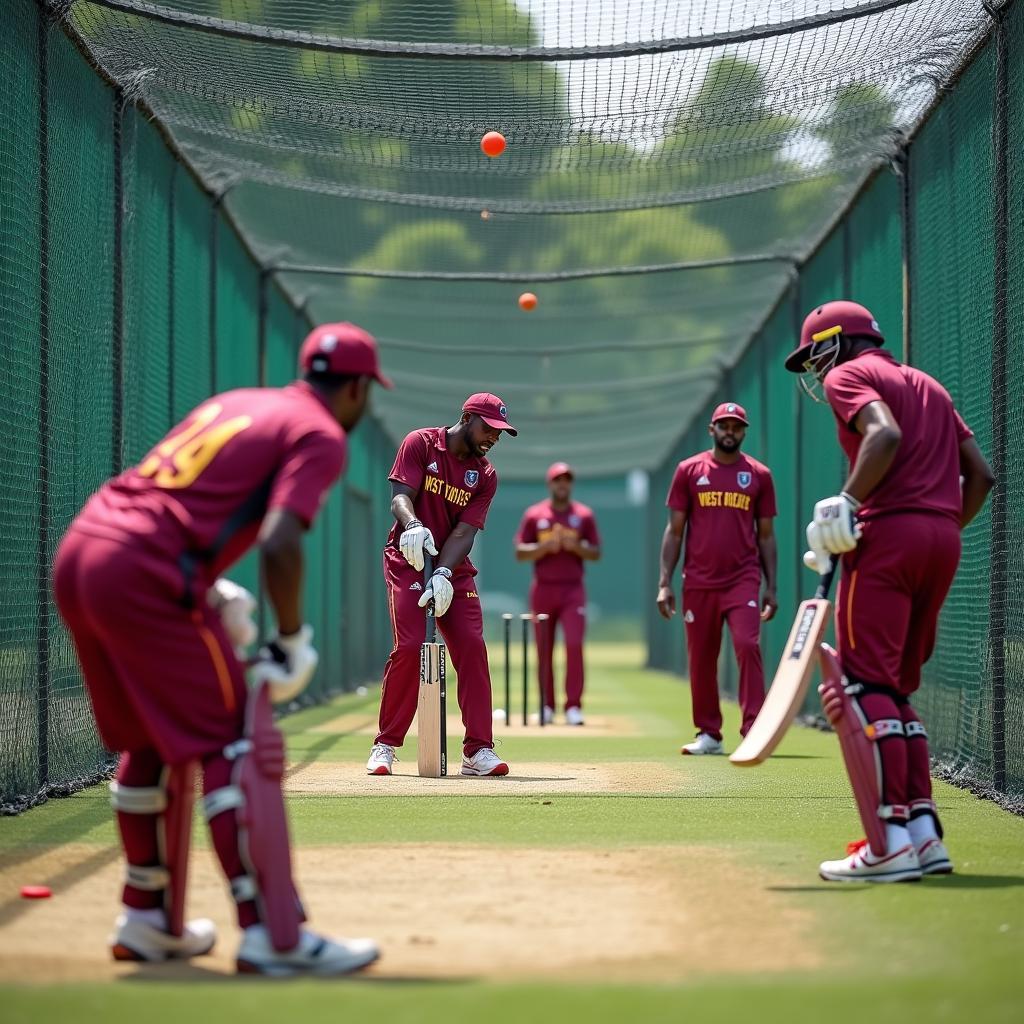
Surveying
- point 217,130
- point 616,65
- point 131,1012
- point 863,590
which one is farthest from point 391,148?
point 131,1012

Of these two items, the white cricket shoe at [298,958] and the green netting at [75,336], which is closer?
the white cricket shoe at [298,958]

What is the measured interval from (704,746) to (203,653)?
6.43 metres

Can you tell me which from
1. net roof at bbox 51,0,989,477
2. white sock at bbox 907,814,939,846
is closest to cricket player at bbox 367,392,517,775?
net roof at bbox 51,0,989,477

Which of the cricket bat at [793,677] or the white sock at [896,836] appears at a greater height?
the cricket bat at [793,677]

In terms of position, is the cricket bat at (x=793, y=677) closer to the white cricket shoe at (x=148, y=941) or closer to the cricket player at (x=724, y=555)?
the white cricket shoe at (x=148, y=941)

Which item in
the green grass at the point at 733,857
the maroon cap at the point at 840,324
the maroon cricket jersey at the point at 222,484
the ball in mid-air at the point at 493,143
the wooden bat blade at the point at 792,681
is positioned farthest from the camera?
the ball in mid-air at the point at 493,143

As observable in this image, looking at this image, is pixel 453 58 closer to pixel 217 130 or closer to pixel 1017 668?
pixel 217 130

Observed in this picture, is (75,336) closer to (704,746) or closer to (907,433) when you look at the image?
(704,746)

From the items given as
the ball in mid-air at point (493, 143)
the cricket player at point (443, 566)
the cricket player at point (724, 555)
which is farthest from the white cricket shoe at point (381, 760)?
the ball in mid-air at point (493, 143)

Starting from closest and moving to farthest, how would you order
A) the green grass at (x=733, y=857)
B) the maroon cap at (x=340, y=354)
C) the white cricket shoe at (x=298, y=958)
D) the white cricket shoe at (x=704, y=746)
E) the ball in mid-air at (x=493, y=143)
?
the green grass at (x=733, y=857), the white cricket shoe at (x=298, y=958), the maroon cap at (x=340, y=354), the ball in mid-air at (x=493, y=143), the white cricket shoe at (x=704, y=746)

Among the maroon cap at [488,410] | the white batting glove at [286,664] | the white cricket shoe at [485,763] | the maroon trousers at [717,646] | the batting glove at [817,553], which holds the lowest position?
the white cricket shoe at [485,763]

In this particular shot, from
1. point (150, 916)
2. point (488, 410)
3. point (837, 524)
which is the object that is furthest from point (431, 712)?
point (150, 916)

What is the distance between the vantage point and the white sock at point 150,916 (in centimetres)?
411

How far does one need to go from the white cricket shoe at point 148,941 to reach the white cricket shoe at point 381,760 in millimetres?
4319
